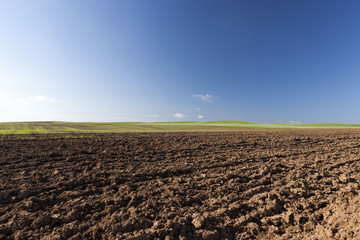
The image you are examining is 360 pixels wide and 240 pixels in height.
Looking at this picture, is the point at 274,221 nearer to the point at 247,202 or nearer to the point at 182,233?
the point at 247,202

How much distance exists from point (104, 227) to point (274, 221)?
12.6ft

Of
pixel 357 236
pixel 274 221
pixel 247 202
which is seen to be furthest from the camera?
pixel 247 202

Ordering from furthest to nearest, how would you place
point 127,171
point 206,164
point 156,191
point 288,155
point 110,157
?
point 288,155 → point 110,157 → point 206,164 → point 127,171 → point 156,191

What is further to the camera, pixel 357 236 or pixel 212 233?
pixel 212 233

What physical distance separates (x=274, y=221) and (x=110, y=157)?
26.3 feet

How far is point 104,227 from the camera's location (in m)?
3.57

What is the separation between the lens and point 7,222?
3.80 meters

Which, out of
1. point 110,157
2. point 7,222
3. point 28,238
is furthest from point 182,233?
point 110,157

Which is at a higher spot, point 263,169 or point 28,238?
point 263,169

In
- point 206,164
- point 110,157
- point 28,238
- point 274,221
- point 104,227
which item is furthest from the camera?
point 110,157

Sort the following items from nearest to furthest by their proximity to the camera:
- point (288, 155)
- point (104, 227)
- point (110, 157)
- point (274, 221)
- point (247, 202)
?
point (104, 227) → point (274, 221) → point (247, 202) → point (110, 157) → point (288, 155)

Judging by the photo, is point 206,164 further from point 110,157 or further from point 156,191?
point 110,157

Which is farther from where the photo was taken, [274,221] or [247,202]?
[247,202]

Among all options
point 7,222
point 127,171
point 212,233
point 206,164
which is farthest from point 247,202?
point 7,222
